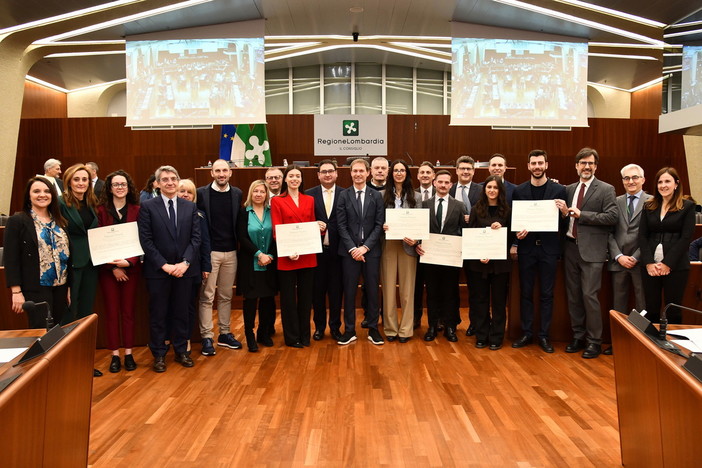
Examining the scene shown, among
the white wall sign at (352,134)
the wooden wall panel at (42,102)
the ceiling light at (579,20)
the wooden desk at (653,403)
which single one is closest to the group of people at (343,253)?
the wooden desk at (653,403)

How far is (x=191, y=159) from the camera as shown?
1023cm

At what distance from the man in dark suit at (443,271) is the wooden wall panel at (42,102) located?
10.5 meters

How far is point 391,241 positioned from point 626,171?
80.8 inches

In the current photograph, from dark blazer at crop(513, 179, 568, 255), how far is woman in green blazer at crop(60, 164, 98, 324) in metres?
3.53

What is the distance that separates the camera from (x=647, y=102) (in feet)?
41.7

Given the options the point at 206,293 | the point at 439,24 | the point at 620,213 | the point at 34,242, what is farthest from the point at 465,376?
the point at 439,24

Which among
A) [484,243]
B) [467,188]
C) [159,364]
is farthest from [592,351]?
[159,364]

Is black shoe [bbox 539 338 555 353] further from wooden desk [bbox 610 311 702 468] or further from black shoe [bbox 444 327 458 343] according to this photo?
wooden desk [bbox 610 311 702 468]

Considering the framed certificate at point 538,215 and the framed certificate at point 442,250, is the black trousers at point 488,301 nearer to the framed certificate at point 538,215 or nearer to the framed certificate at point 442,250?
the framed certificate at point 442,250

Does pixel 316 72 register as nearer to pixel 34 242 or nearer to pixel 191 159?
pixel 191 159

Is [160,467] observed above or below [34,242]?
below

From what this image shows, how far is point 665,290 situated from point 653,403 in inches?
96.4

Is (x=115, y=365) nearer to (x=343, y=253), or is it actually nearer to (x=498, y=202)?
(x=343, y=253)

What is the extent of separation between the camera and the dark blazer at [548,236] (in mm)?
4625
